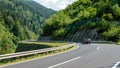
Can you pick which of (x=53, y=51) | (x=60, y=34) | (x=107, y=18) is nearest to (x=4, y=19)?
(x=60, y=34)

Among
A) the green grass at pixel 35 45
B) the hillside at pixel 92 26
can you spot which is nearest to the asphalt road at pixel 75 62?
the green grass at pixel 35 45

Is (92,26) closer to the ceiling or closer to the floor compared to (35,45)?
closer to the ceiling

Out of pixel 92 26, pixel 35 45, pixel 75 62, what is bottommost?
pixel 75 62

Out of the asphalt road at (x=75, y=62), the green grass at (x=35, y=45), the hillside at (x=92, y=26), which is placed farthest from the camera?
the hillside at (x=92, y=26)

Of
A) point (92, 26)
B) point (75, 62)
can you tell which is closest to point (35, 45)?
point (92, 26)

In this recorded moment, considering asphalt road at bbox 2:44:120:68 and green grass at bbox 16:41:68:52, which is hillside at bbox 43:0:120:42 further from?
asphalt road at bbox 2:44:120:68

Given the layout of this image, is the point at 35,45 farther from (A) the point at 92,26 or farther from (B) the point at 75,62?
(B) the point at 75,62

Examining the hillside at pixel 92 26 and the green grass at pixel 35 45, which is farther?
the hillside at pixel 92 26

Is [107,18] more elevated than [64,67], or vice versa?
[107,18]

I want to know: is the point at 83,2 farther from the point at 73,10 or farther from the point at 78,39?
the point at 78,39

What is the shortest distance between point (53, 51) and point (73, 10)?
126m

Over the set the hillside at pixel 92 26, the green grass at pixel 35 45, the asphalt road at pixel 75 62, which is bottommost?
the asphalt road at pixel 75 62

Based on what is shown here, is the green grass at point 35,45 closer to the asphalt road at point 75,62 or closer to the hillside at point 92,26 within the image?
the hillside at point 92,26

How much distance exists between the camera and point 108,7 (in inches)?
4587
